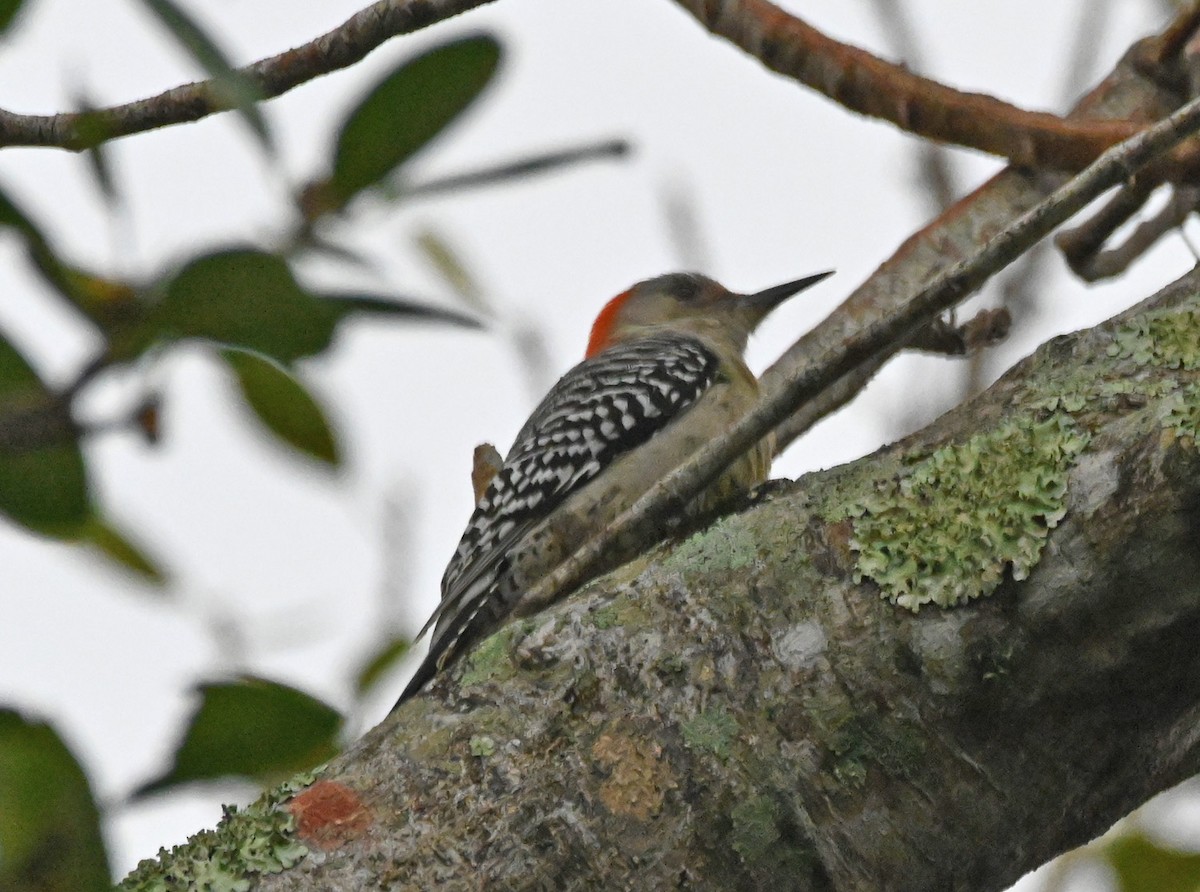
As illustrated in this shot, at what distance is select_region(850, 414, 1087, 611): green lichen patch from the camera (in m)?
2.28

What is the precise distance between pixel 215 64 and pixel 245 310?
24 cm

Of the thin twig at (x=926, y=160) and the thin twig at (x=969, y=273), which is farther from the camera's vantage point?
the thin twig at (x=926, y=160)

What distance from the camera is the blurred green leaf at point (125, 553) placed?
2.44 m

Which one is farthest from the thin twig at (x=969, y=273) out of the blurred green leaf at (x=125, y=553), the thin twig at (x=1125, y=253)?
the thin twig at (x=1125, y=253)

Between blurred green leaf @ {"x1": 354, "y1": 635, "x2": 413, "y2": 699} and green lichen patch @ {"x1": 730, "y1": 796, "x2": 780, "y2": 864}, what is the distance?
87cm

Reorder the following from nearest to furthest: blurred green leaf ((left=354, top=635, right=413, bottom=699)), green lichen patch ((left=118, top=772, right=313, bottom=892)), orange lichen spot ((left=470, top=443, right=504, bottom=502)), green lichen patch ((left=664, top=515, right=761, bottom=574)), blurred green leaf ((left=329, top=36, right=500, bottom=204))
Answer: blurred green leaf ((left=329, top=36, right=500, bottom=204))
green lichen patch ((left=118, top=772, right=313, bottom=892))
green lichen patch ((left=664, top=515, right=761, bottom=574))
blurred green leaf ((left=354, top=635, right=413, bottom=699))
orange lichen spot ((left=470, top=443, right=504, bottom=502))

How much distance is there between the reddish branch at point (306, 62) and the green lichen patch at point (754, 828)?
131 centimetres

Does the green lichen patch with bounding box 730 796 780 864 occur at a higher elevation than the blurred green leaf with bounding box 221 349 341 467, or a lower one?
lower

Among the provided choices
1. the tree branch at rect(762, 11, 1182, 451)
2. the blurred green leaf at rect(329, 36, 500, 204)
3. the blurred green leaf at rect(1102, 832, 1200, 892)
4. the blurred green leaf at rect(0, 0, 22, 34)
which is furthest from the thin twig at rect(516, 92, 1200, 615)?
the tree branch at rect(762, 11, 1182, 451)

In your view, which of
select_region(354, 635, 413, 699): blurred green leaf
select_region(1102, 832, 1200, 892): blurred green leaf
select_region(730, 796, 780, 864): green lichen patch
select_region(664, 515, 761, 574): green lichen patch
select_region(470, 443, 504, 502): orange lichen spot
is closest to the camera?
select_region(730, 796, 780, 864): green lichen patch

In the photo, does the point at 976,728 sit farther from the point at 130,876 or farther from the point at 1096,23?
the point at 1096,23

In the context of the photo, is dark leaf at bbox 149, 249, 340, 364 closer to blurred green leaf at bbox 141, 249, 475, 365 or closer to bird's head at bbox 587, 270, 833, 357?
blurred green leaf at bbox 141, 249, 475, 365

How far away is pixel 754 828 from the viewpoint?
2205mm

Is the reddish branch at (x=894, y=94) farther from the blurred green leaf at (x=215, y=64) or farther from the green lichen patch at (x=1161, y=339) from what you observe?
the blurred green leaf at (x=215, y=64)
